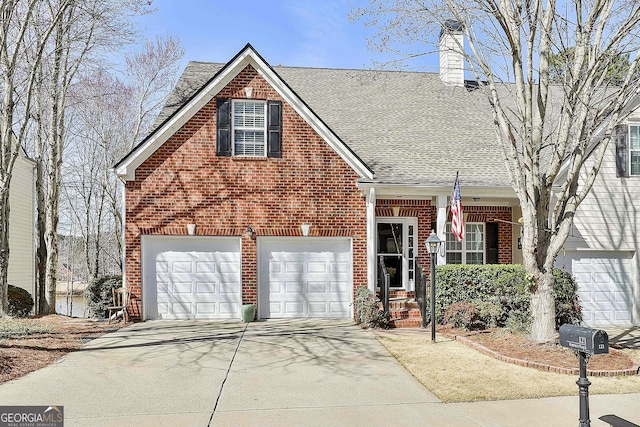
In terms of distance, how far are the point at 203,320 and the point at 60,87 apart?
965cm

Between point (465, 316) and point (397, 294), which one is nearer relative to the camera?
point (465, 316)

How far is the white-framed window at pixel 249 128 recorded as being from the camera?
526 inches

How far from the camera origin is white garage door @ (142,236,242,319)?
1309cm

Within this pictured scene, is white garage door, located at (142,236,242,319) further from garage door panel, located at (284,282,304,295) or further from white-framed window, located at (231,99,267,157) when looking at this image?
white-framed window, located at (231,99,267,157)

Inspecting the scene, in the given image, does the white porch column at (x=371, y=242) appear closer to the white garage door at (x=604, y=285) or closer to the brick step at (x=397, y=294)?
the brick step at (x=397, y=294)

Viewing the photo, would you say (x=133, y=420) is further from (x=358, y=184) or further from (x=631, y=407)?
(x=358, y=184)

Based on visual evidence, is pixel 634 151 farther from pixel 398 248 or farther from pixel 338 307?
pixel 338 307

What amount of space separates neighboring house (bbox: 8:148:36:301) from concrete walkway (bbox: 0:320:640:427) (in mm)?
12015

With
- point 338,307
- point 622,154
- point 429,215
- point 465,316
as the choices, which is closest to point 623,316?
point 622,154

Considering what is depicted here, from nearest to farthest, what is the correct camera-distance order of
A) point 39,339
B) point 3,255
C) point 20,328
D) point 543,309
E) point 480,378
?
point 480,378, point 543,309, point 39,339, point 20,328, point 3,255

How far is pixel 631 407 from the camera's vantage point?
253 inches

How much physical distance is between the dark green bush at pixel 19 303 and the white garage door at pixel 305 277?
258 inches

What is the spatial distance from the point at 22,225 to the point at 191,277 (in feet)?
37.3

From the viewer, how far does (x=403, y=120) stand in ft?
52.7
